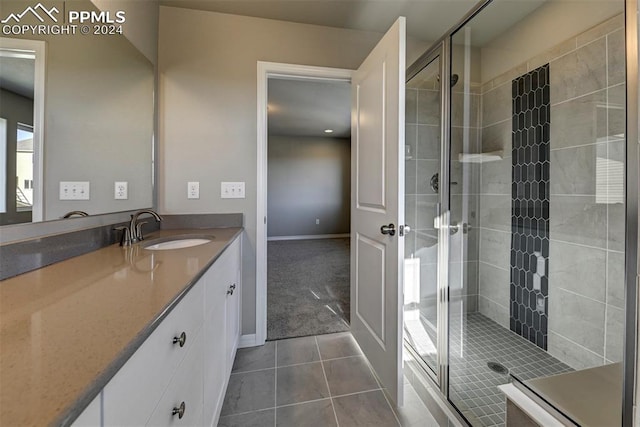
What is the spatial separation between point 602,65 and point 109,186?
2.75 meters

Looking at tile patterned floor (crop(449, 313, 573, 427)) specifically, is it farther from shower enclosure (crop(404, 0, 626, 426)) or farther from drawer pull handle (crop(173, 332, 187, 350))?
drawer pull handle (crop(173, 332, 187, 350))

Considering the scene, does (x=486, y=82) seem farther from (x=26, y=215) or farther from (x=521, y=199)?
(x=26, y=215)

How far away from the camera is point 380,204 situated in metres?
1.53

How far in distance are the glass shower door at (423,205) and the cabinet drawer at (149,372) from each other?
1548 mm

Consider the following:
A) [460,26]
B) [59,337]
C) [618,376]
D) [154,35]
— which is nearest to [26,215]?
[59,337]

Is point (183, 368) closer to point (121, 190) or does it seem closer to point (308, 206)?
point (121, 190)

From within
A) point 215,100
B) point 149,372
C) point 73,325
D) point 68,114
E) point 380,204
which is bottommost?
point 149,372

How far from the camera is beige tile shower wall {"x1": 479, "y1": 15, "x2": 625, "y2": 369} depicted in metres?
1.40

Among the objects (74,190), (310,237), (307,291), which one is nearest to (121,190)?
(74,190)

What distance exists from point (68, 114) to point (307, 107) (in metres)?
3.48

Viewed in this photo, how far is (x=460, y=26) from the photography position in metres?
1.55

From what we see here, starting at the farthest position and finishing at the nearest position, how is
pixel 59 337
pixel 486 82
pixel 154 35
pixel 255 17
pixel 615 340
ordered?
pixel 486 82, pixel 255 17, pixel 154 35, pixel 615 340, pixel 59 337

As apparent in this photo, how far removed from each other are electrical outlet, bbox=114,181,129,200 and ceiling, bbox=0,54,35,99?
0.60m

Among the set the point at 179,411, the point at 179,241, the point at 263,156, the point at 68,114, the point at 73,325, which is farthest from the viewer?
the point at 263,156
